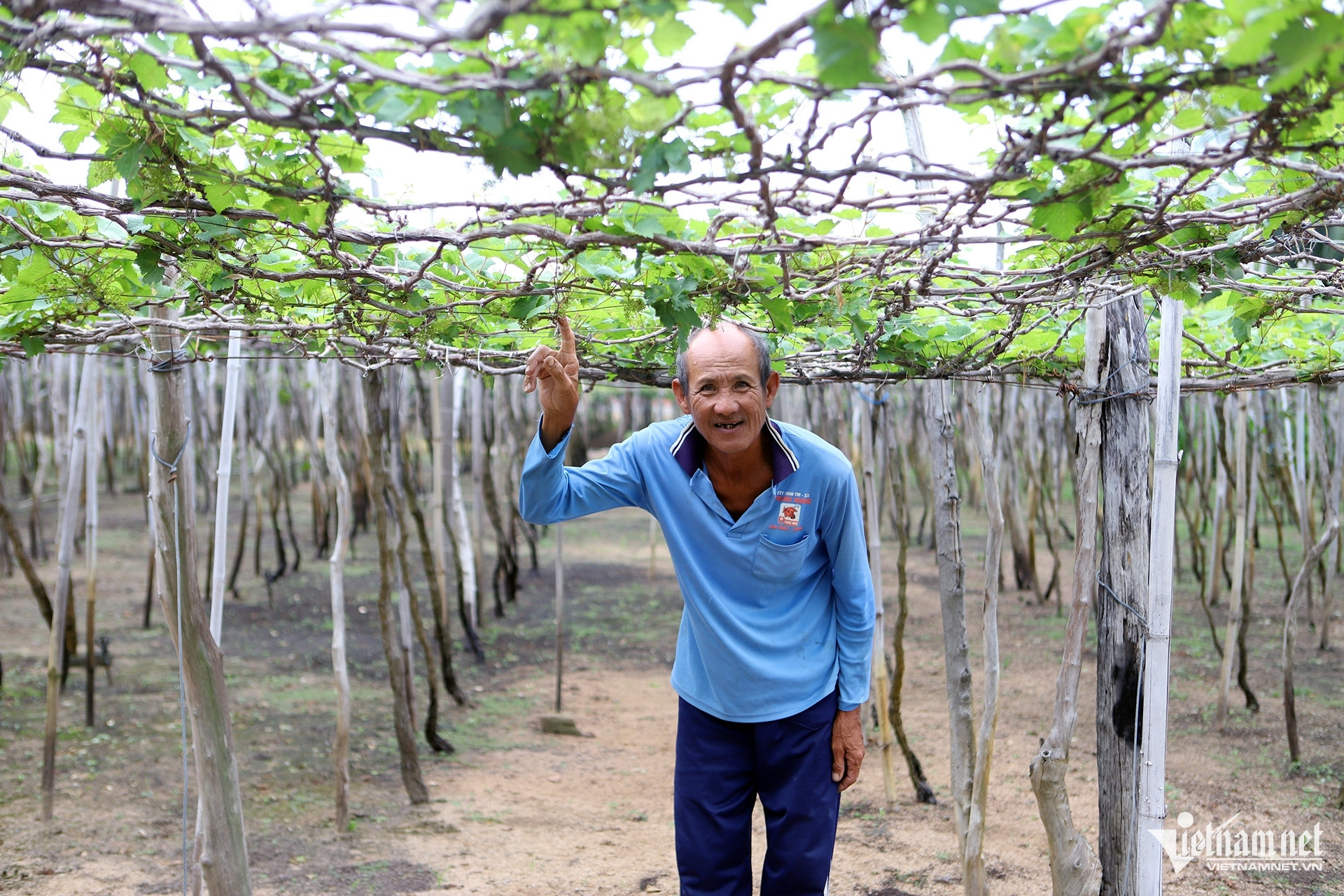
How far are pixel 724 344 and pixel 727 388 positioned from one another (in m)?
0.10

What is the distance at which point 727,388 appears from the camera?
6.77ft

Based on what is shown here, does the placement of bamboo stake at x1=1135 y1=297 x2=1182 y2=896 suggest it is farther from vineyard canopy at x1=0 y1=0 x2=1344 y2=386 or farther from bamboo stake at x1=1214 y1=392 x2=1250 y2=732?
bamboo stake at x1=1214 y1=392 x2=1250 y2=732

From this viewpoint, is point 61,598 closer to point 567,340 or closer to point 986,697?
point 567,340

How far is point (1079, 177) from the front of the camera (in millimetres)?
1378

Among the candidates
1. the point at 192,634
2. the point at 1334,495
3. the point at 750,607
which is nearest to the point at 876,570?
the point at 1334,495

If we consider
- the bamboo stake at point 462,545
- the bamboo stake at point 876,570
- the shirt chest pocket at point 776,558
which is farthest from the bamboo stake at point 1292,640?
the bamboo stake at point 462,545

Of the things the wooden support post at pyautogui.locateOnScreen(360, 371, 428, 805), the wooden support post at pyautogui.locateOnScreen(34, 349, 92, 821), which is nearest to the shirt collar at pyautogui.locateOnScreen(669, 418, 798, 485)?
the wooden support post at pyautogui.locateOnScreen(360, 371, 428, 805)

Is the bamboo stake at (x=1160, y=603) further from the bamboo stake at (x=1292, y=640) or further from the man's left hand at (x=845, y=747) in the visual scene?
the bamboo stake at (x=1292, y=640)

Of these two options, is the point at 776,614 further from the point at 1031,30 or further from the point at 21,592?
the point at 21,592

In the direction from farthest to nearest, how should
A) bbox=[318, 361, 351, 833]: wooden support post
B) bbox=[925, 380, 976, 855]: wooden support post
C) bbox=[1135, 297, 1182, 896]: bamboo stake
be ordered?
bbox=[318, 361, 351, 833]: wooden support post → bbox=[925, 380, 976, 855]: wooden support post → bbox=[1135, 297, 1182, 896]: bamboo stake

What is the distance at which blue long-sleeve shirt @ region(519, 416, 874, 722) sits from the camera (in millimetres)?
2119

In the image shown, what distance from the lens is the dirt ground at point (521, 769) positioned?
3.63 metres

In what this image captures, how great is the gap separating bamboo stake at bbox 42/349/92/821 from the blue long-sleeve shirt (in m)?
2.88

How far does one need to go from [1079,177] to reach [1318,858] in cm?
347
